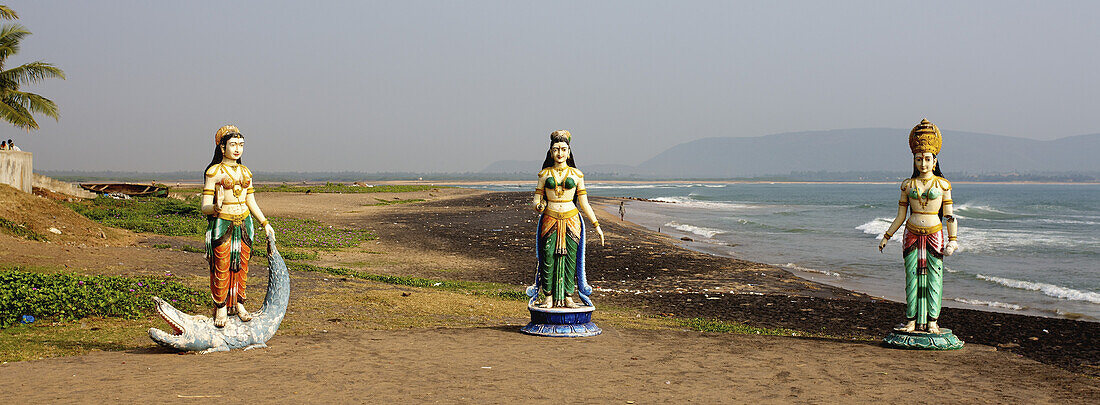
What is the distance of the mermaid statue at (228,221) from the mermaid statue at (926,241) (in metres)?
7.76

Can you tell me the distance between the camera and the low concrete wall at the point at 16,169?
1075 inches

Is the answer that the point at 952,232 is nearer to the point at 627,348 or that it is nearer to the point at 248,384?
the point at 627,348

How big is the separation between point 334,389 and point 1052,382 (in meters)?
7.41

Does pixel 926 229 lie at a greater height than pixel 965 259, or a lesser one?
greater

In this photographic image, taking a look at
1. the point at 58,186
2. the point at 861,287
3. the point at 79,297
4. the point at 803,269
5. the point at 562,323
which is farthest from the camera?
the point at 58,186

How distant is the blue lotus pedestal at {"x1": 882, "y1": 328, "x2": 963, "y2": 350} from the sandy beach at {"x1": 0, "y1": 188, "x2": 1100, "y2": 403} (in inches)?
5.5

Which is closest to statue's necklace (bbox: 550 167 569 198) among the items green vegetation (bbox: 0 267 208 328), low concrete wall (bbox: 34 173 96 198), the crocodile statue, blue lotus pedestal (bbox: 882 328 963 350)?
the crocodile statue

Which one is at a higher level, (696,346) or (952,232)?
(952,232)

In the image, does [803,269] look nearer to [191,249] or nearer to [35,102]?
[191,249]

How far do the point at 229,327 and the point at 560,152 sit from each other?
4.63 metres

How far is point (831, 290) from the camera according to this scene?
1866 cm

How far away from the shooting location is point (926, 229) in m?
10.0

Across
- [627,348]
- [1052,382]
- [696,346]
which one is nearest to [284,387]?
[627,348]

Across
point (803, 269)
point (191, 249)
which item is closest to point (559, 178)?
point (191, 249)
